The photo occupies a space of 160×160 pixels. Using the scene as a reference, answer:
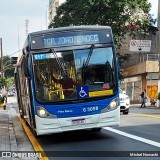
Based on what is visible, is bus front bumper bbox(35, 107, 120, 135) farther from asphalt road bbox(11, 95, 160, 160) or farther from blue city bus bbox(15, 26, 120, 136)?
asphalt road bbox(11, 95, 160, 160)

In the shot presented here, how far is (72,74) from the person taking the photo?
12398mm

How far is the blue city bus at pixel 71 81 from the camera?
12.3 metres

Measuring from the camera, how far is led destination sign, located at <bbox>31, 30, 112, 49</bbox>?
12.7 m

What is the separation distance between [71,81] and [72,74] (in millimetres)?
207

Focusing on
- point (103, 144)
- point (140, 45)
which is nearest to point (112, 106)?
point (103, 144)

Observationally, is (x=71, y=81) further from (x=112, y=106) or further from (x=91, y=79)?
(x=112, y=106)

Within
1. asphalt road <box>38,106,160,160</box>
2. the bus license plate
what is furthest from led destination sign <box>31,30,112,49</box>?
asphalt road <box>38,106,160,160</box>

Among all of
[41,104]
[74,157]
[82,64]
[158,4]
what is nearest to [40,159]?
[74,157]

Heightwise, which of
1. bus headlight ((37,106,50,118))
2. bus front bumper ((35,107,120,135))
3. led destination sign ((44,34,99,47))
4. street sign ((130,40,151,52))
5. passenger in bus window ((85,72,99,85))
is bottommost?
bus front bumper ((35,107,120,135))

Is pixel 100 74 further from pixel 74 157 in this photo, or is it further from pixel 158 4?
pixel 158 4

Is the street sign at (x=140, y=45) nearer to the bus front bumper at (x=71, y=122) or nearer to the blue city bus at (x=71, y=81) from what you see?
the blue city bus at (x=71, y=81)

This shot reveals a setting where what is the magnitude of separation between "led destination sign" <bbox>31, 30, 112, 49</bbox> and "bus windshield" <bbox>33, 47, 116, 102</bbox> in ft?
0.87

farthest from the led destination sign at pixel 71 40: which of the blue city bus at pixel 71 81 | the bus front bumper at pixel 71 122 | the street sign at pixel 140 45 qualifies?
the street sign at pixel 140 45

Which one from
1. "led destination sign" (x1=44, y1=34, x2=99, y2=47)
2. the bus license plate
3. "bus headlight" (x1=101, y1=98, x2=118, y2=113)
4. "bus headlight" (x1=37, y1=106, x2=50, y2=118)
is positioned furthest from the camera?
"led destination sign" (x1=44, y1=34, x2=99, y2=47)
